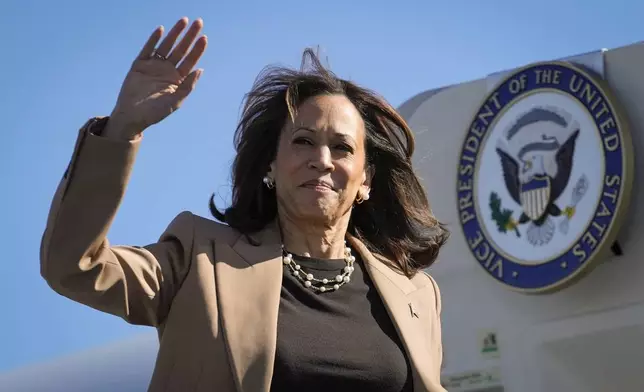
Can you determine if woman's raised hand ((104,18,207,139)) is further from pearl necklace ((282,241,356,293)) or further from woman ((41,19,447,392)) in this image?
pearl necklace ((282,241,356,293))

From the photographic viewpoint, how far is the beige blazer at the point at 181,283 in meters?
3.33

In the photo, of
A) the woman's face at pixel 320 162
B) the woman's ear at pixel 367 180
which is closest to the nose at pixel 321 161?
the woman's face at pixel 320 162

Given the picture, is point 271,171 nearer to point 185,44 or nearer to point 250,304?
point 250,304

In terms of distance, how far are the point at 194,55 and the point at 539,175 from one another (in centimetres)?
668

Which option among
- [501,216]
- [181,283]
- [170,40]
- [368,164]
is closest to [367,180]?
[368,164]

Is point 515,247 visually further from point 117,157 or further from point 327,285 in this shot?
point 117,157

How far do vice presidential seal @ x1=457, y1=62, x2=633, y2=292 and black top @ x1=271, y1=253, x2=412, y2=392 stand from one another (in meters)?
5.62

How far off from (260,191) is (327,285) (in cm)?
35

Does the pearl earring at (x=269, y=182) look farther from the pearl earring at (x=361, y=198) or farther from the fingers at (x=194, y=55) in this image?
the fingers at (x=194, y=55)

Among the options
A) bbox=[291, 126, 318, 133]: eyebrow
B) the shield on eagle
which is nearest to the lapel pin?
bbox=[291, 126, 318, 133]: eyebrow

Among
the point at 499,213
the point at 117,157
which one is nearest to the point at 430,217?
the point at 117,157

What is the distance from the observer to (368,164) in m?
4.16

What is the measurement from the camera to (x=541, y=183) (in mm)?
9922

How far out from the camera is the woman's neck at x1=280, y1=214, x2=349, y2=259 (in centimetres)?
393
